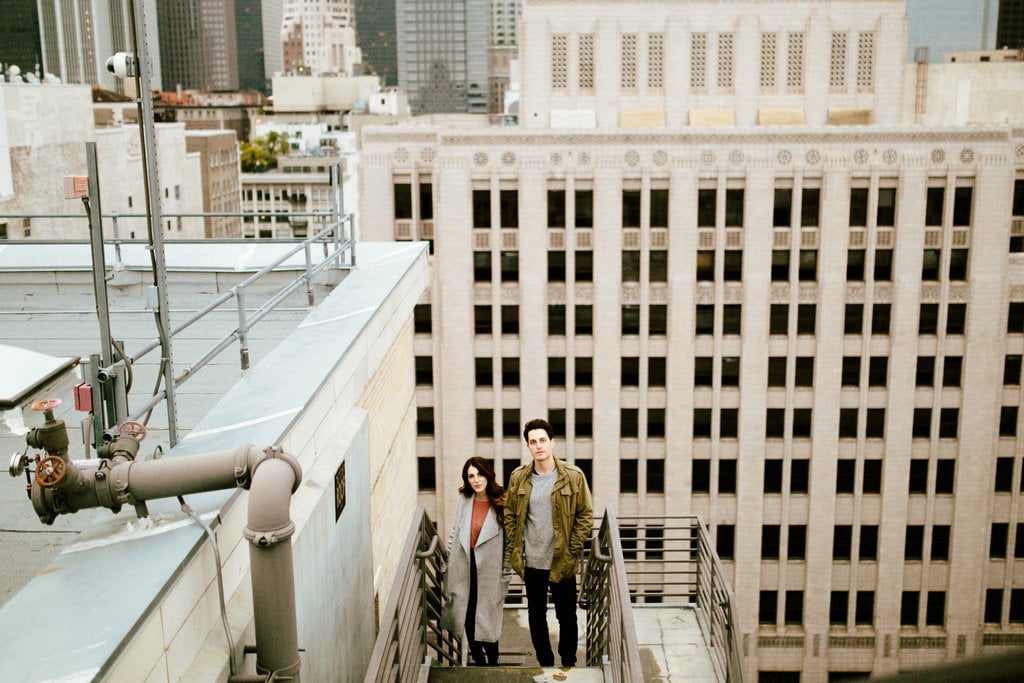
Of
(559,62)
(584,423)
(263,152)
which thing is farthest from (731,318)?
(263,152)

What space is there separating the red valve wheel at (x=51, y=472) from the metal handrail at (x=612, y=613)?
9.55 ft

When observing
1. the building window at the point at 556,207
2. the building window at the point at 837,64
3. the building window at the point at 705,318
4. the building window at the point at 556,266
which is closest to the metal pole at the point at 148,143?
the building window at the point at 556,207

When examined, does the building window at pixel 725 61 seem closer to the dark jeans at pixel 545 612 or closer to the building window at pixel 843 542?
the building window at pixel 843 542

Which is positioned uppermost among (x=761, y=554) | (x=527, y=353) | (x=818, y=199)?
(x=818, y=199)

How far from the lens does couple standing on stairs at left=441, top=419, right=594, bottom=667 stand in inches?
273

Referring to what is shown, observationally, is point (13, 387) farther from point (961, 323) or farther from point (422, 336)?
point (961, 323)

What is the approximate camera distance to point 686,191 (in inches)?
1641

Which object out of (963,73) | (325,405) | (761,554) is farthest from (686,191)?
(325,405)

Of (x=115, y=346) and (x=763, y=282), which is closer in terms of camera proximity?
(x=115, y=346)

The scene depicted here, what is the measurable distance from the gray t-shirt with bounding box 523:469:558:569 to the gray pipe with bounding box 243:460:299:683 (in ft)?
9.73

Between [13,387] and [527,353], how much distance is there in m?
37.5

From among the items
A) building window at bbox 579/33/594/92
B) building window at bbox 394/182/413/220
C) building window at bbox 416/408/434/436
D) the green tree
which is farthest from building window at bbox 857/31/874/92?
the green tree

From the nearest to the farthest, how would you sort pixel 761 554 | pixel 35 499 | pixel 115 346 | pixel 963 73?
pixel 35 499
pixel 115 346
pixel 761 554
pixel 963 73

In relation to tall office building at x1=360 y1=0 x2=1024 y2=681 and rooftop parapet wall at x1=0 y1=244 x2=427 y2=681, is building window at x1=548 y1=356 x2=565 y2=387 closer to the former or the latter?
tall office building at x1=360 y1=0 x2=1024 y2=681
